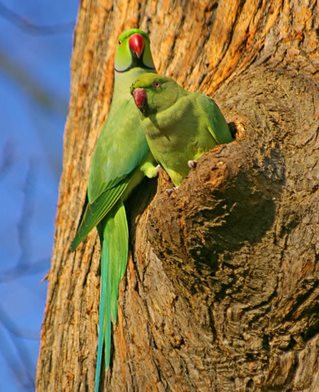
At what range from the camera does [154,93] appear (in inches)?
116

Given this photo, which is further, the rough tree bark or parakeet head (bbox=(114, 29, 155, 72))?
parakeet head (bbox=(114, 29, 155, 72))

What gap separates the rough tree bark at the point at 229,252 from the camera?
2.46 m

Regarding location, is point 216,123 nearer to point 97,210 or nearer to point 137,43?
point 97,210

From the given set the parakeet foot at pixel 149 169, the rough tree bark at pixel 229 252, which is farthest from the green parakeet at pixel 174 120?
the parakeet foot at pixel 149 169

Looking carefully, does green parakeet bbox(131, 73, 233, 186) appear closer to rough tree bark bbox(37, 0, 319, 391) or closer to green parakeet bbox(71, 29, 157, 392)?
rough tree bark bbox(37, 0, 319, 391)

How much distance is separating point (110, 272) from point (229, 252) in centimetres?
89

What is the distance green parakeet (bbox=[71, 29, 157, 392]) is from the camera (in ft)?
10.6

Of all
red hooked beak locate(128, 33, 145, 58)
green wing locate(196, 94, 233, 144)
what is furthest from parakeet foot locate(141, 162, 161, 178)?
green wing locate(196, 94, 233, 144)

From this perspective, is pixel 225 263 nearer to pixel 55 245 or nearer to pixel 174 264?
pixel 174 264

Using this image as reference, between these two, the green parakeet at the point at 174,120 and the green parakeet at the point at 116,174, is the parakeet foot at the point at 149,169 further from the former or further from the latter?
the green parakeet at the point at 174,120

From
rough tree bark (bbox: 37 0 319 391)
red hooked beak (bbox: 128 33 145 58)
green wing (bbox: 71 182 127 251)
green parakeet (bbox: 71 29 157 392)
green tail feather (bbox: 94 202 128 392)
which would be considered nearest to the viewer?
rough tree bark (bbox: 37 0 319 391)

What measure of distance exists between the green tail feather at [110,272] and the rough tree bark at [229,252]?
4 centimetres

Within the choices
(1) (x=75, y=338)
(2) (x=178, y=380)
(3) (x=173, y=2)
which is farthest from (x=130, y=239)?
(3) (x=173, y=2)

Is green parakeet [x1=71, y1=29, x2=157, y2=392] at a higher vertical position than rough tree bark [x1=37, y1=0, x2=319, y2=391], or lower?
higher
